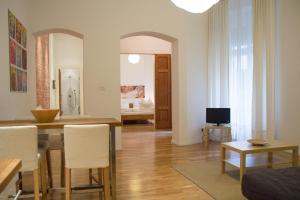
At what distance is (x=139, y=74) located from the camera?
11.3m

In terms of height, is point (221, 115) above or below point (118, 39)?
below

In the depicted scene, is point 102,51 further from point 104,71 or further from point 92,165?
point 92,165

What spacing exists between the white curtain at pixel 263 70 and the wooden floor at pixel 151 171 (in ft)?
3.39

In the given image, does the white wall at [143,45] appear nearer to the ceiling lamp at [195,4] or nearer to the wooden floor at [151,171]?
the wooden floor at [151,171]

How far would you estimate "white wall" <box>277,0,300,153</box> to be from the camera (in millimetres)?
5020

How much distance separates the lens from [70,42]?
10.2 metres

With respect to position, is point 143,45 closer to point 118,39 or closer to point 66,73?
point 118,39

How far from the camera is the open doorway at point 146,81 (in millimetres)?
8656

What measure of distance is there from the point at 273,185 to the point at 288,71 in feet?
10.9

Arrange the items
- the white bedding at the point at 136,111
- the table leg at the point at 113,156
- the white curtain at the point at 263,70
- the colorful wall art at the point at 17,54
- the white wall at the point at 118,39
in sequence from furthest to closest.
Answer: the white bedding at the point at 136,111 → the white wall at the point at 118,39 → the white curtain at the point at 263,70 → the colorful wall art at the point at 17,54 → the table leg at the point at 113,156

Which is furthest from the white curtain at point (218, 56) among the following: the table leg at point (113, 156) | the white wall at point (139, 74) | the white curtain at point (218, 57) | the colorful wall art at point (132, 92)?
the colorful wall art at point (132, 92)

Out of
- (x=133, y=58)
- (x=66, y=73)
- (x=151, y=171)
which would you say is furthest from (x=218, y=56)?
(x=66, y=73)

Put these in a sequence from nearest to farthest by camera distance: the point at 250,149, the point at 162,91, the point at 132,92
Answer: the point at 250,149 → the point at 162,91 → the point at 132,92

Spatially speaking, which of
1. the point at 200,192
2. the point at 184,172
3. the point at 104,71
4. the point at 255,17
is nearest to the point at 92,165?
the point at 200,192
